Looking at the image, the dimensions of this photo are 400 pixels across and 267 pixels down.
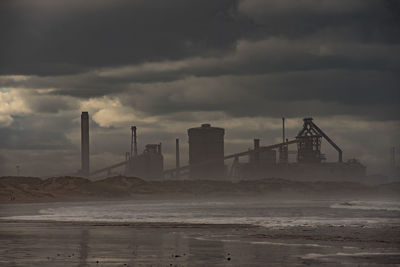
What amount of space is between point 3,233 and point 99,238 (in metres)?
6.34

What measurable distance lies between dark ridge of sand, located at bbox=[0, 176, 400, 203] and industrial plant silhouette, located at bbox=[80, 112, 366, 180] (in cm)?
1253

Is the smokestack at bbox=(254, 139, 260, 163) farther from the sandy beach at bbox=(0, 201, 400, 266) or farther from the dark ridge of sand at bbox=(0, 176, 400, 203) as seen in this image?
the sandy beach at bbox=(0, 201, 400, 266)

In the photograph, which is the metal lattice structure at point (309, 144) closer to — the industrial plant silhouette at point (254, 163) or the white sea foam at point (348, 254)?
the industrial plant silhouette at point (254, 163)

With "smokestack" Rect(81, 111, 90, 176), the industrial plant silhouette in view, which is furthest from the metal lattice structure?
"smokestack" Rect(81, 111, 90, 176)

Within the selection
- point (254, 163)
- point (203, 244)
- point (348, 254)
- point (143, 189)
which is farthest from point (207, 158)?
point (348, 254)

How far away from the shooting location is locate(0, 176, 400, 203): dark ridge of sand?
101m

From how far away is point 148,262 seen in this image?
21.2 metres

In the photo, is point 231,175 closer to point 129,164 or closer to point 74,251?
point 129,164

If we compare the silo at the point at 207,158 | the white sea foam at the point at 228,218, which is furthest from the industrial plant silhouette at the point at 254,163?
the white sea foam at the point at 228,218

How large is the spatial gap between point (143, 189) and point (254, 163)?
213 ft

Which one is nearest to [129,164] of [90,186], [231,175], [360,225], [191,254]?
[231,175]

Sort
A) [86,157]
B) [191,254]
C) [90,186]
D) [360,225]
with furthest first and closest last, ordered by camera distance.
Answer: [86,157] < [90,186] < [360,225] < [191,254]

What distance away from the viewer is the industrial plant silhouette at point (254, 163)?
173925 millimetres

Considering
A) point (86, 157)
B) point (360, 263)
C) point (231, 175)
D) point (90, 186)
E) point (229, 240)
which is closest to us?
point (360, 263)
